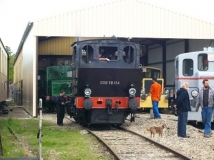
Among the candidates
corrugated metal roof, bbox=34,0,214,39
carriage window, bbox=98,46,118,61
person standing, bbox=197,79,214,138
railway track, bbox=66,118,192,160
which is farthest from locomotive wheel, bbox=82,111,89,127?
corrugated metal roof, bbox=34,0,214,39

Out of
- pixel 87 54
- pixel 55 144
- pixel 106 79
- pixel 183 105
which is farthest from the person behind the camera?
pixel 87 54

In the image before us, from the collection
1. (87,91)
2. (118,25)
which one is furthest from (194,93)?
(118,25)

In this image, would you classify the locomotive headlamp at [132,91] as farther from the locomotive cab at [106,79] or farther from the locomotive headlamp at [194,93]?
the locomotive headlamp at [194,93]

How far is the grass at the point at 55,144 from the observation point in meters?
9.78

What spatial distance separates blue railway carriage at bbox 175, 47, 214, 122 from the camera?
1461 centimetres

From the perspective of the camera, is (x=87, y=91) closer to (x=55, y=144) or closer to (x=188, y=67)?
(x=55, y=144)

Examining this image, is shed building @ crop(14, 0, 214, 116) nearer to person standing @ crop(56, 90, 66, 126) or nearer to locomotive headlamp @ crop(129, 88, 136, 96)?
person standing @ crop(56, 90, 66, 126)

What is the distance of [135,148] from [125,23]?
11862 mm

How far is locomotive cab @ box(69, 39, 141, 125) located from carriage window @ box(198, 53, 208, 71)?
2121 mm

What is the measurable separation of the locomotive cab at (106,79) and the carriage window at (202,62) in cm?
212

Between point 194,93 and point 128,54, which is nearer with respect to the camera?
point 194,93

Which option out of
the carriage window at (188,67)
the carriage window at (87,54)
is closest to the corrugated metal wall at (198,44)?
the carriage window at (188,67)

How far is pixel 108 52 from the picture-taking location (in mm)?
14961

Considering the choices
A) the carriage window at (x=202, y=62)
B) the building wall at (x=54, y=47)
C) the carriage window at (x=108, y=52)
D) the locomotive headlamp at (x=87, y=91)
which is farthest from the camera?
the building wall at (x=54, y=47)
